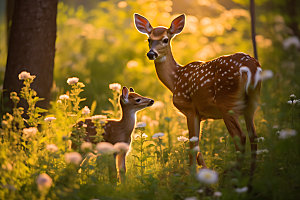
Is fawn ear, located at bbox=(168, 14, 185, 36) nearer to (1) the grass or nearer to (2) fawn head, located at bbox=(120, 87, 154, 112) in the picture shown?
(2) fawn head, located at bbox=(120, 87, 154, 112)

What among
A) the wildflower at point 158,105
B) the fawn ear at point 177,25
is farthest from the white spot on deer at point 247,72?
the wildflower at point 158,105

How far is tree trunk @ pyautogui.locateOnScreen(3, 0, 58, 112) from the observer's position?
5848 mm

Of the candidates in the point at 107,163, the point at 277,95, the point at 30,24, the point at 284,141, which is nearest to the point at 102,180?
the point at 107,163

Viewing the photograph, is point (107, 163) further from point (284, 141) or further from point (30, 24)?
point (30, 24)

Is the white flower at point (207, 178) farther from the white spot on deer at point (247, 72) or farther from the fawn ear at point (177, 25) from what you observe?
the fawn ear at point (177, 25)

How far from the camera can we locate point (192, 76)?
4879 mm

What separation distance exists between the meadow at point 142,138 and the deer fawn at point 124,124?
0.51 feet

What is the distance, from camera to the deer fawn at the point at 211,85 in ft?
14.1

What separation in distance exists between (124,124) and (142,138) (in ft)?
1.53

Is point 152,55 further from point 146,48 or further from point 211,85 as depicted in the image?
point 146,48

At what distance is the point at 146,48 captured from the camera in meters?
10.5

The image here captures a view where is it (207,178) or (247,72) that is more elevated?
(247,72)

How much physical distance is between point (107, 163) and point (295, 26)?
9375mm

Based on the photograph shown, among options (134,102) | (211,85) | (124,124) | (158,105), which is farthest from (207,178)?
(158,105)
